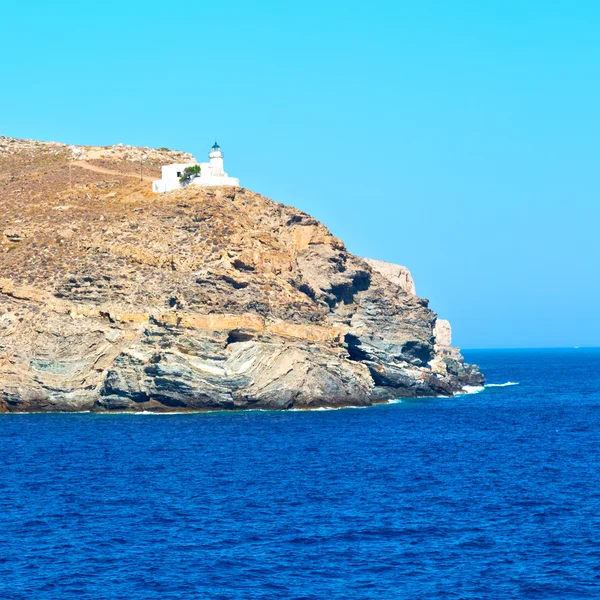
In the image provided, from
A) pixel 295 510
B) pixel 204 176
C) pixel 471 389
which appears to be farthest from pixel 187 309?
pixel 471 389

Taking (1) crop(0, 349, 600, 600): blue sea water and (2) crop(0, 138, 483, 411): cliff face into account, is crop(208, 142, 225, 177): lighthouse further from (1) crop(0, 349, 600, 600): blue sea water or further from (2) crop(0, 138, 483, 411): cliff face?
(1) crop(0, 349, 600, 600): blue sea water

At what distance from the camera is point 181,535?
34.4 metres

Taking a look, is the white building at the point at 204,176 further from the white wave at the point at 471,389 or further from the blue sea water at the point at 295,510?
the white wave at the point at 471,389

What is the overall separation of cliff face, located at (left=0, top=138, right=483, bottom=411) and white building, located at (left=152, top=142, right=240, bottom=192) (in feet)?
5.73

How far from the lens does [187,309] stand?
72.5 meters

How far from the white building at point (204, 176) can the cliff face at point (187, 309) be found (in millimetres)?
1747

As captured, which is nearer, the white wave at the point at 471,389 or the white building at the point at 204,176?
the white building at the point at 204,176

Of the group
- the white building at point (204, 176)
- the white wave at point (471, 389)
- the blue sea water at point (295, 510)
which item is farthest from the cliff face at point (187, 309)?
the white wave at point (471, 389)

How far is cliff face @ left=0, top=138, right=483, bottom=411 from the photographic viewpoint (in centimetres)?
7094


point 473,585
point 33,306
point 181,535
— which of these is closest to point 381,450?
point 181,535

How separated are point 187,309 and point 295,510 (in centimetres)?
3547

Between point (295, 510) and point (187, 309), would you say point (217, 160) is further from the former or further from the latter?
point (295, 510)

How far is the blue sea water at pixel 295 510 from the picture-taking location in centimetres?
2947

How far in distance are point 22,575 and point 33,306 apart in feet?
155
